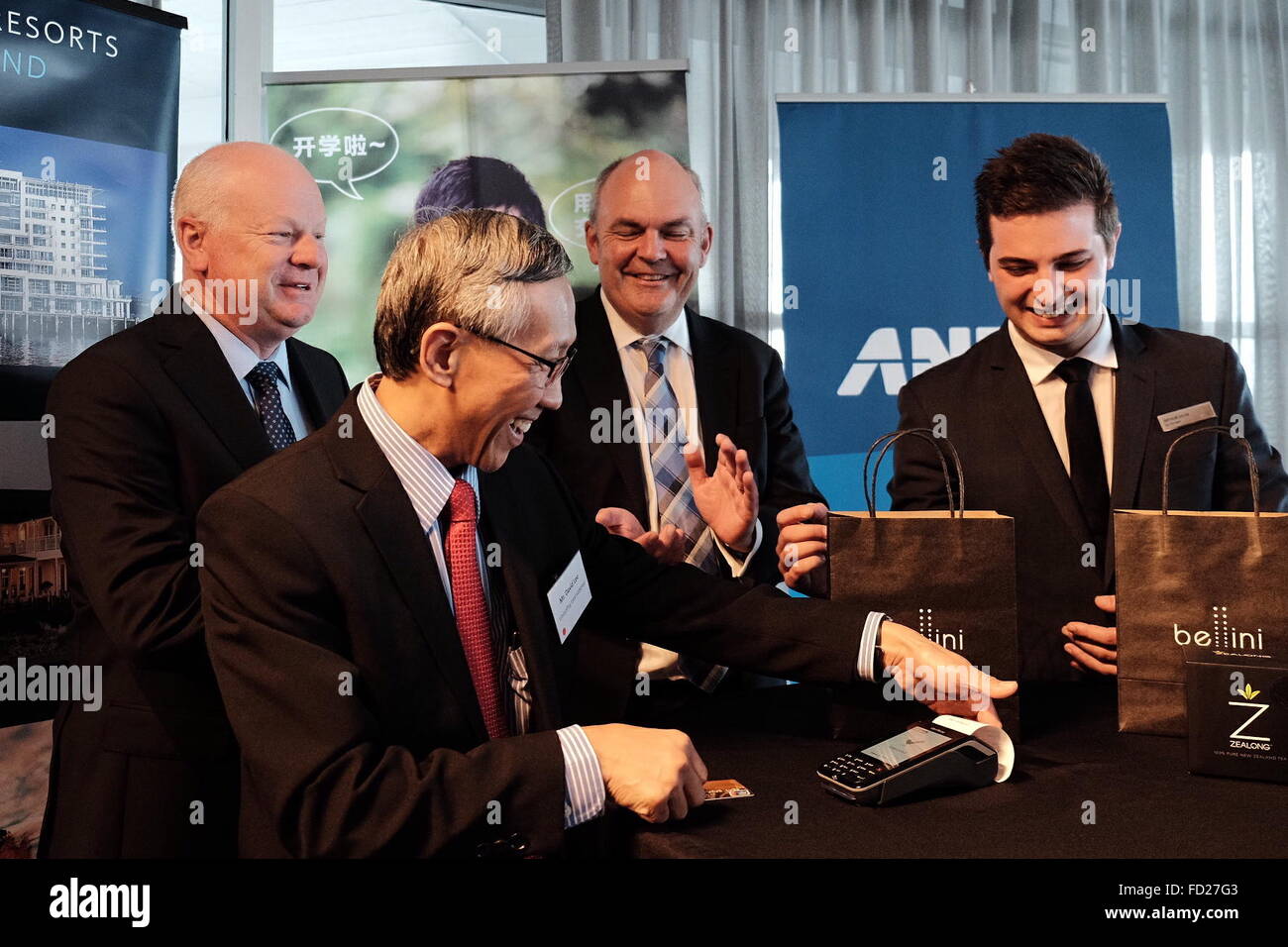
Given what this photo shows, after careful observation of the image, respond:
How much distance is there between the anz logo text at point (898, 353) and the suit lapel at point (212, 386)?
8.17 feet

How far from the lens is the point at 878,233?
399 centimetres

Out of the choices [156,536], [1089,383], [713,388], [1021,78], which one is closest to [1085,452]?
[1089,383]

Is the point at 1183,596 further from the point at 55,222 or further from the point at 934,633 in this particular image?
the point at 55,222

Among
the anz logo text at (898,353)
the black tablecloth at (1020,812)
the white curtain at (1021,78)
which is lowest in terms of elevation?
the black tablecloth at (1020,812)

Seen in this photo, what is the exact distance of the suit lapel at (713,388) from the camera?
2.67 m

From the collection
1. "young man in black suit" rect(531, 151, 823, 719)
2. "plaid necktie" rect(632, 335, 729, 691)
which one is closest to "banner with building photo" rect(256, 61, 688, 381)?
"young man in black suit" rect(531, 151, 823, 719)

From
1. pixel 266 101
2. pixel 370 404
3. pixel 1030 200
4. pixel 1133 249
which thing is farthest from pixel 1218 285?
pixel 370 404

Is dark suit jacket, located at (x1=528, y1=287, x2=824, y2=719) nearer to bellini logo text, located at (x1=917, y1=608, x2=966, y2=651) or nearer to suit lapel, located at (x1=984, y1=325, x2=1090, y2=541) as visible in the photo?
suit lapel, located at (x1=984, y1=325, x2=1090, y2=541)

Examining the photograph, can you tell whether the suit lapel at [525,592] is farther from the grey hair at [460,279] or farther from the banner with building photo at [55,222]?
the banner with building photo at [55,222]

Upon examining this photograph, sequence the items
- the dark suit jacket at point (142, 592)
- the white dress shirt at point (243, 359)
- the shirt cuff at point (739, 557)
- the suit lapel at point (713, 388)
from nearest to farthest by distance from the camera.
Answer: the dark suit jacket at point (142, 592) < the white dress shirt at point (243, 359) < the shirt cuff at point (739, 557) < the suit lapel at point (713, 388)

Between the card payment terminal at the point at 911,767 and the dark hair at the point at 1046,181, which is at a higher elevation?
the dark hair at the point at 1046,181

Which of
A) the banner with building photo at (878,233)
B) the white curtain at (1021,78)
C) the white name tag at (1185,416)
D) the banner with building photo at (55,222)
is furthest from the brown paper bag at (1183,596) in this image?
the white curtain at (1021,78)
